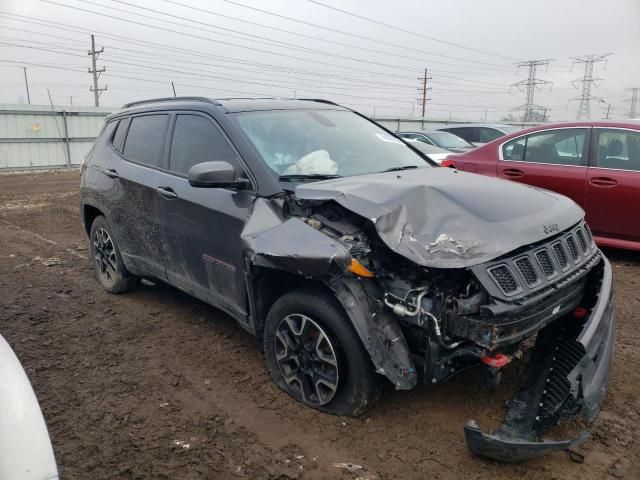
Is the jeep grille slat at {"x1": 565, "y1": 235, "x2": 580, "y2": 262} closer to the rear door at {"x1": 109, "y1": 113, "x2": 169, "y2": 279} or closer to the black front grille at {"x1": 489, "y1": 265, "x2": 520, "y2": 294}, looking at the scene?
the black front grille at {"x1": 489, "y1": 265, "x2": 520, "y2": 294}

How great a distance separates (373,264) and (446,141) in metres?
10.9

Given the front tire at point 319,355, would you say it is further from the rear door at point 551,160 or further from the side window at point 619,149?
the side window at point 619,149

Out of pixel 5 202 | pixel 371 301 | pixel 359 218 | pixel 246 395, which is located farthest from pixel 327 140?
pixel 5 202

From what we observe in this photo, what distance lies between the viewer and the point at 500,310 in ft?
7.89

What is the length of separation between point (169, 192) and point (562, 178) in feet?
14.4

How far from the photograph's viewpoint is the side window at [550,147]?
19.9ft

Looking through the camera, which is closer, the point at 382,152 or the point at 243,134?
the point at 243,134

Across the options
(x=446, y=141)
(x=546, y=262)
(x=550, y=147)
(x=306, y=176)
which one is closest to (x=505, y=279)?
(x=546, y=262)

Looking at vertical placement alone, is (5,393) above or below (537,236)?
below

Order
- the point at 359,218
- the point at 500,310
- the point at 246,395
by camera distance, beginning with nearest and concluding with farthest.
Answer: the point at 500,310, the point at 359,218, the point at 246,395

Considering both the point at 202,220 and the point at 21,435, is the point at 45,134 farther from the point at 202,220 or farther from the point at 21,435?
the point at 21,435

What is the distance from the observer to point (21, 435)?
1.70 m

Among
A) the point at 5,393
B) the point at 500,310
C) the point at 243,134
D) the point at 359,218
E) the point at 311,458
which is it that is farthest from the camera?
the point at 243,134

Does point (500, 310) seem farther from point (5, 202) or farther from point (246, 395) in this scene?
point (5, 202)
